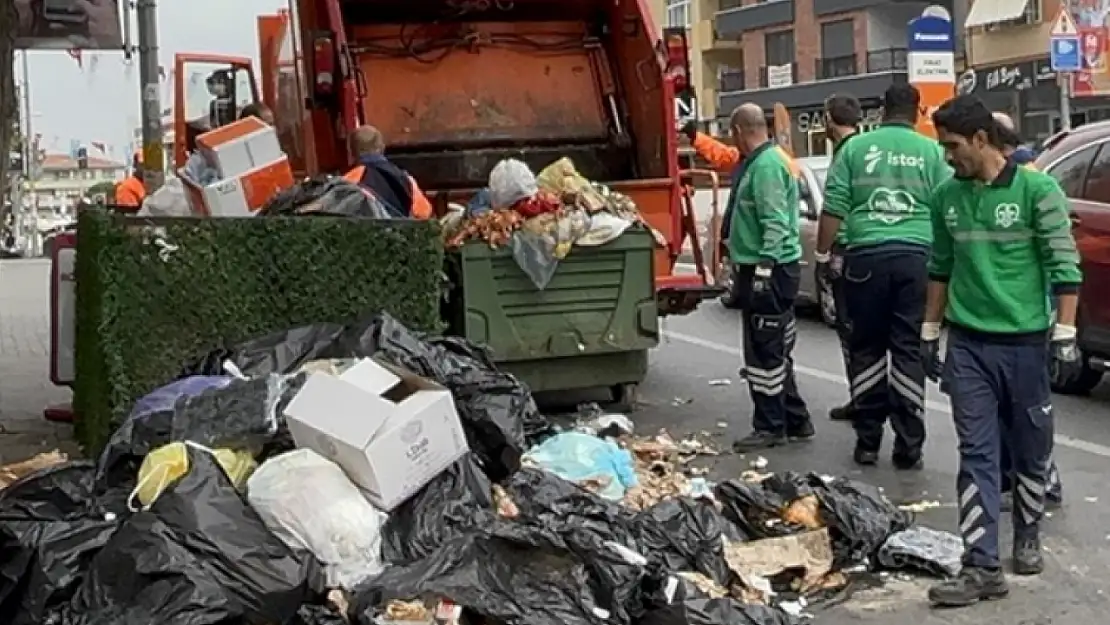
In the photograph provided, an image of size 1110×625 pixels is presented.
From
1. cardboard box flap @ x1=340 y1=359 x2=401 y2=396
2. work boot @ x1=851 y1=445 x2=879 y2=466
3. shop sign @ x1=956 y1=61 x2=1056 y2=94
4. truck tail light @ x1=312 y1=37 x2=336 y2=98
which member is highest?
shop sign @ x1=956 y1=61 x2=1056 y2=94

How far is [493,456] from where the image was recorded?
5.72 meters

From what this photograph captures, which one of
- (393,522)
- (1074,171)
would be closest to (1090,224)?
(1074,171)

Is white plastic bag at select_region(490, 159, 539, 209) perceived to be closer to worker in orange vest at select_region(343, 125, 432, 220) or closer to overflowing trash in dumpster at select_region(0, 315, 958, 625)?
worker in orange vest at select_region(343, 125, 432, 220)

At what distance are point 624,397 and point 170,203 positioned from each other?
112 inches

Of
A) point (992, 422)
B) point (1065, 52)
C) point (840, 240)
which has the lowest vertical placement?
point (992, 422)

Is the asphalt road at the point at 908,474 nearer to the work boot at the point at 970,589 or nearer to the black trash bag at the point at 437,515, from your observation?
the work boot at the point at 970,589

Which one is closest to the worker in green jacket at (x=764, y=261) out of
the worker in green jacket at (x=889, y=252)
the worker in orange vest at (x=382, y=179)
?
the worker in green jacket at (x=889, y=252)

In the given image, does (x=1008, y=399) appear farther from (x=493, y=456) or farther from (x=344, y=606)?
(x=344, y=606)

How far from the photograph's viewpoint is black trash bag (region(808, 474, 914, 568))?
5.73 metres

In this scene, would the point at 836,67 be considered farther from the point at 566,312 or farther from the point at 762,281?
the point at 762,281

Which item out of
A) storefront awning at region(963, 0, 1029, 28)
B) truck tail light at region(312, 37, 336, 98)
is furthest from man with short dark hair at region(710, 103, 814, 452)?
storefront awning at region(963, 0, 1029, 28)

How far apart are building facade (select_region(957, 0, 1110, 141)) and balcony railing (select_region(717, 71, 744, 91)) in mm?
13579

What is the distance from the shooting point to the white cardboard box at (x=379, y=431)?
4984mm

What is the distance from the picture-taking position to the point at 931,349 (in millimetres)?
5945
